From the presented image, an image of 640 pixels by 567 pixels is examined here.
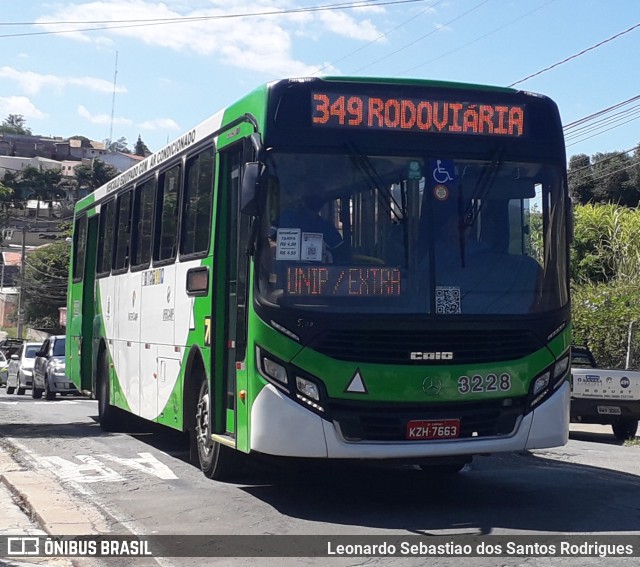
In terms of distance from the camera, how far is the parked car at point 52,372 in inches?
1109

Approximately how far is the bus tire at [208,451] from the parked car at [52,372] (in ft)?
56.8

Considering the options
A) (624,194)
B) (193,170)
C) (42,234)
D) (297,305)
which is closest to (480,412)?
(297,305)

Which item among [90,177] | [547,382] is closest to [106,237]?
[547,382]

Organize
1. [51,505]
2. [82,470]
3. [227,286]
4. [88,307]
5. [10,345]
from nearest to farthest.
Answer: [51,505] < [227,286] < [82,470] < [88,307] < [10,345]

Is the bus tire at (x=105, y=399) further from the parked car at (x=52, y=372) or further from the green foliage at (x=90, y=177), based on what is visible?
the green foliage at (x=90, y=177)

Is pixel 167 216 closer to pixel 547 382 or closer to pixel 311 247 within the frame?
pixel 311 247

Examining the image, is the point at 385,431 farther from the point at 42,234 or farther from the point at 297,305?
the point at 42,234

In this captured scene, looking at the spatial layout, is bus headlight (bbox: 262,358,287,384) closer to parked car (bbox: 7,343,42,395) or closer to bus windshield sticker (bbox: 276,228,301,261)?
bus windshield sticker (bbox: 276,228,301,261)

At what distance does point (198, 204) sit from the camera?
10.8 meters

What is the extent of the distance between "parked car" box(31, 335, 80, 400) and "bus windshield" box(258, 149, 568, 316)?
1977cm

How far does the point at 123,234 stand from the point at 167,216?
110 inches

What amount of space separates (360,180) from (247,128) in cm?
116

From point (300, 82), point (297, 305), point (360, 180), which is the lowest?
point (297, 305)

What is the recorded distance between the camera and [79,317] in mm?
17828
